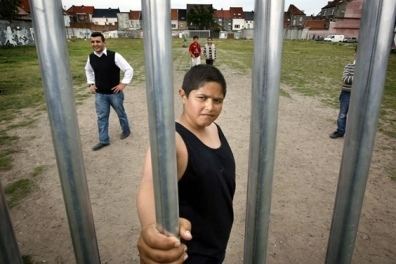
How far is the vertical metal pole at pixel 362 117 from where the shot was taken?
19.9 inches

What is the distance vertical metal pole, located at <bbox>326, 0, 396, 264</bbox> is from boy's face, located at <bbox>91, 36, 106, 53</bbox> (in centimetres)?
530

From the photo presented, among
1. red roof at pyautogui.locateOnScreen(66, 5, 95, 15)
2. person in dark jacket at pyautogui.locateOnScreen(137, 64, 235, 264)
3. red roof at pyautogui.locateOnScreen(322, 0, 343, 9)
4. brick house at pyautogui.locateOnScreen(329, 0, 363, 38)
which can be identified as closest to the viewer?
person in dark jacket at pyautogui.locateOnScreen(137, 64, 235, 264)

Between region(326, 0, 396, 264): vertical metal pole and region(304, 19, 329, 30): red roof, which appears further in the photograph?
region(304, 19, 329, 30): red roof

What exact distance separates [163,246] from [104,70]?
17.2ft

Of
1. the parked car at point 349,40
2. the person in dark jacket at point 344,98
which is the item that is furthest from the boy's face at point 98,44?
the parked car at point 349,40

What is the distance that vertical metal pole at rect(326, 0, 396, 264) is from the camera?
51 cm

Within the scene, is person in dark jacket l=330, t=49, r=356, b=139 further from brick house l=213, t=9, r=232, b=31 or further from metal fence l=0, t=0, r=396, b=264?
brick house l=213, t=9, r=232, b=31

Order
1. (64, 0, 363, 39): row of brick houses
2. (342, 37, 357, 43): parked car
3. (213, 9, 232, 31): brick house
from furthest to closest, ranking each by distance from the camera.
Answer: (213, 9, 232, 31): brick house → (64, 0, 363, 39): row of brick houses → (342, 37, 357, 43): parked car

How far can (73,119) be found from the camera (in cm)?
56

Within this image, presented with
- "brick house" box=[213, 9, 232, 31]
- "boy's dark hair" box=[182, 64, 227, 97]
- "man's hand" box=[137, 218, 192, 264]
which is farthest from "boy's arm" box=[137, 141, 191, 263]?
"brick house" box=[213, 9, 232, 31]

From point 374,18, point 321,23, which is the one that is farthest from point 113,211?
point 321,23

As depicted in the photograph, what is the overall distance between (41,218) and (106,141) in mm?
2259

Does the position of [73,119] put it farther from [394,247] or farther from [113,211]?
[394,247]

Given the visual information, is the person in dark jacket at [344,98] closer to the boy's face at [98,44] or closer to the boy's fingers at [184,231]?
the boy's face at [98,44]
